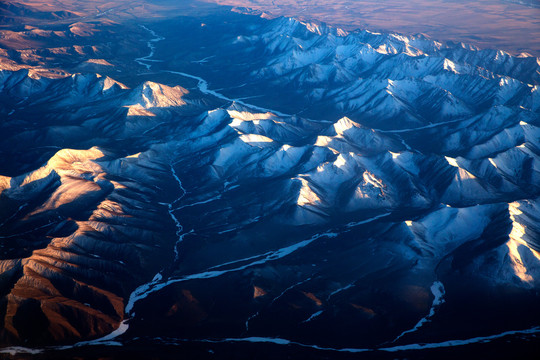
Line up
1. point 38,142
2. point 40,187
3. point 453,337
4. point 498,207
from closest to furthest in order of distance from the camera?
1. point 453,337
2. point 498,207
3. point 40,187
4. point 38,142

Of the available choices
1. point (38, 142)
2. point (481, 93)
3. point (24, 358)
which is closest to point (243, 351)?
point (24, 358)

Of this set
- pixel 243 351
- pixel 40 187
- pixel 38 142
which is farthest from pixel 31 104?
pixel 243 351

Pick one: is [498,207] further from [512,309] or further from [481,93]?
[481,93]

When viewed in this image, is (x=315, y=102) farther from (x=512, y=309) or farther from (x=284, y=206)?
(x=512, y=309)

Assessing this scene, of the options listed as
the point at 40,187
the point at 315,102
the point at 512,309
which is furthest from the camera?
the point at 315,102

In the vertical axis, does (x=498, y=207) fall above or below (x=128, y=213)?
above

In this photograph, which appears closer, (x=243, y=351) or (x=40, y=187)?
(x=243, y=351)
